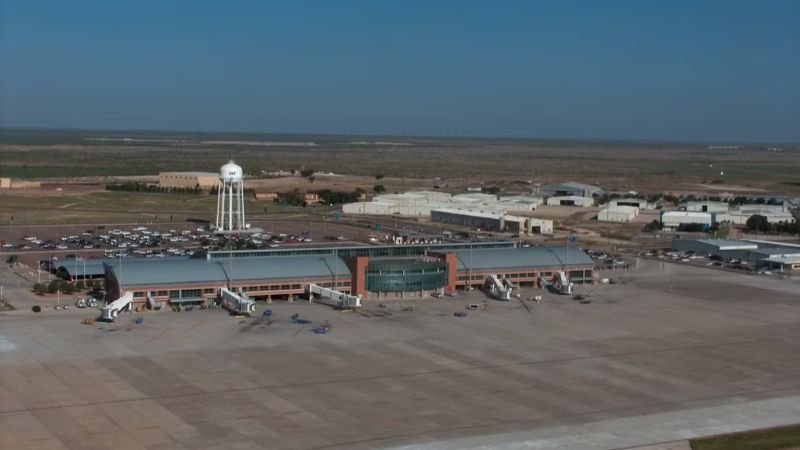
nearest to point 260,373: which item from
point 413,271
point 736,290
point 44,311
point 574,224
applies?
point 44,311

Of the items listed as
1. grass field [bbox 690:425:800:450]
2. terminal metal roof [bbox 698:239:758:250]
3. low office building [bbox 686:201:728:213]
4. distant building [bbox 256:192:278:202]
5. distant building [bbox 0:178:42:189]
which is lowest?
distant building [bbox 256:192:278:202]

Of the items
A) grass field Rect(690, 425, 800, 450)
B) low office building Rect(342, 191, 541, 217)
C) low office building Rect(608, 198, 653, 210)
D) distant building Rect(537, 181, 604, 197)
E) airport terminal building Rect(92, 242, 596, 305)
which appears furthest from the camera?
distant building Rect(537, 181, 604, 197)

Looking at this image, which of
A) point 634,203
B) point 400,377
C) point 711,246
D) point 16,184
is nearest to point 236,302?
point 400,377

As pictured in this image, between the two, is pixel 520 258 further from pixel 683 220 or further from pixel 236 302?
pixel 683 220

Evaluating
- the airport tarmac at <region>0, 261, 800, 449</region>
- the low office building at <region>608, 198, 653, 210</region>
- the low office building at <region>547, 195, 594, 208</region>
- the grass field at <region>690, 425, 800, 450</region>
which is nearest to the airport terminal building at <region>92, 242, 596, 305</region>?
the airport tarmac at <region>0, 261, 800, 449</region>

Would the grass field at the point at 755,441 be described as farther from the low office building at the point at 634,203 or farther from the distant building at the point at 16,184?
the distant building at the point at 16,184

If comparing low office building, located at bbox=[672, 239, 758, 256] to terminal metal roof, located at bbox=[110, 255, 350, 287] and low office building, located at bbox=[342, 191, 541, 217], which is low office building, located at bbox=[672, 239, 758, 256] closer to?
low office building, located at bbox=[342, 191, 541, 217]
